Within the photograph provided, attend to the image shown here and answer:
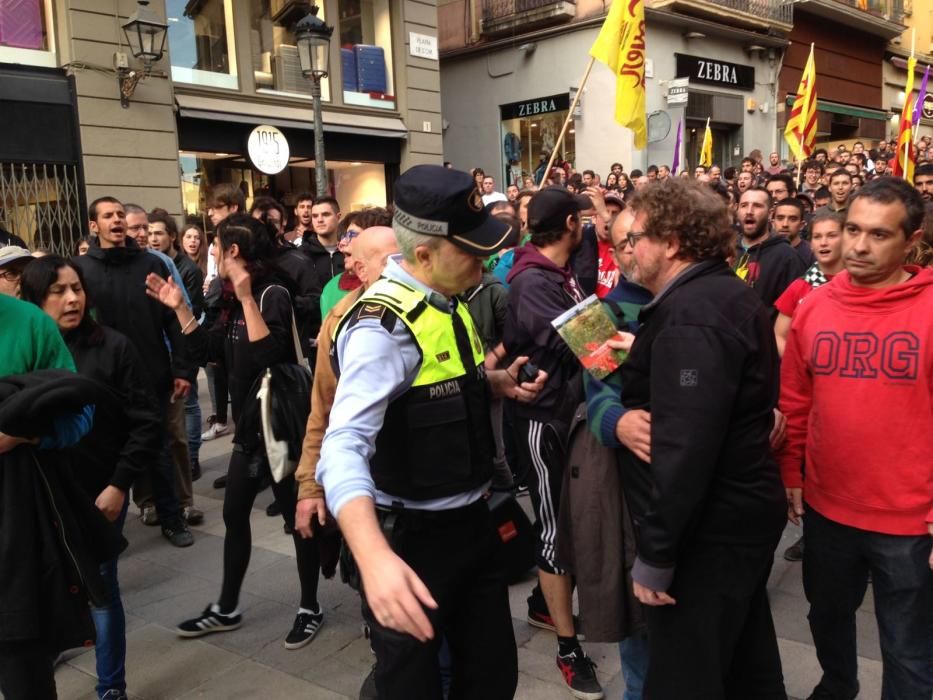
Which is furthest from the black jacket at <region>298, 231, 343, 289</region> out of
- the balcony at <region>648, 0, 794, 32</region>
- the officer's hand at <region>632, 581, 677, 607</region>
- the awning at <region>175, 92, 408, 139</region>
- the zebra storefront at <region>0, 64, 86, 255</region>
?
the balcony at <region>648, 0, 794, 32</region>

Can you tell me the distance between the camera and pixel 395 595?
4.92ft

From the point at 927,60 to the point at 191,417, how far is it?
1321 inches

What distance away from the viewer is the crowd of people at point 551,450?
201 centimetres

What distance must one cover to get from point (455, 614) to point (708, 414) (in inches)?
37.3

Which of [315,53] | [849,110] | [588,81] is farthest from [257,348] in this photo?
[849,110]

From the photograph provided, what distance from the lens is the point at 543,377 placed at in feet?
8.87

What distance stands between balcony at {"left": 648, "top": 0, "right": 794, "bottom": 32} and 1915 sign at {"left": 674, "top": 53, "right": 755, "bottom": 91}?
109 centimetres

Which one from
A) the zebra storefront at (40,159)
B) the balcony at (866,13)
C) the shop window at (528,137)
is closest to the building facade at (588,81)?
the shop window at (528,137)

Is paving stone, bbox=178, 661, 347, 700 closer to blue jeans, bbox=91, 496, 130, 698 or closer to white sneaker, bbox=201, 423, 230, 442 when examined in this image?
blue jeans, bbox=91, 496, 130, 698

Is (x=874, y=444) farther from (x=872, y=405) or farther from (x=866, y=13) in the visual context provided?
(x=866, y=13)

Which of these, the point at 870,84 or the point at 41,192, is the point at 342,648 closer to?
the point at 41,192

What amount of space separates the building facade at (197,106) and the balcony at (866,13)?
15.2 metres

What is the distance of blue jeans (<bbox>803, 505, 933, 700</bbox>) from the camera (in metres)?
2.46

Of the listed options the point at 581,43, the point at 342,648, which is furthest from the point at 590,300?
the point at 581,43
